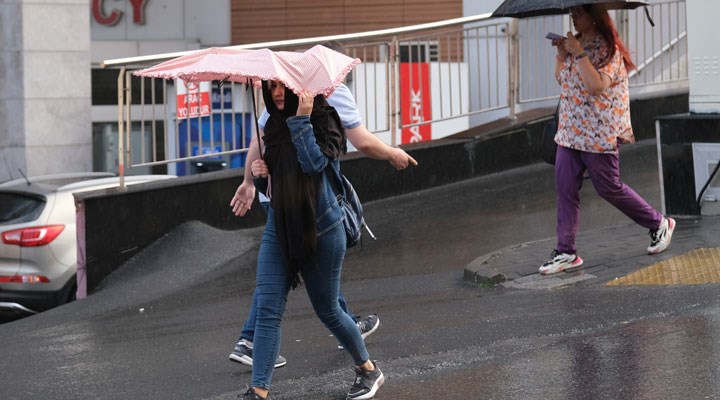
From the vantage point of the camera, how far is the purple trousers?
8.34m

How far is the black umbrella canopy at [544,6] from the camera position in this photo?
7.89 meters

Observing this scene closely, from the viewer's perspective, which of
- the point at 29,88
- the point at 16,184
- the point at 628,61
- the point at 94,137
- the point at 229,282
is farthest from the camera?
the point at 94,137

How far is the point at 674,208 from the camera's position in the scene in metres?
10.0

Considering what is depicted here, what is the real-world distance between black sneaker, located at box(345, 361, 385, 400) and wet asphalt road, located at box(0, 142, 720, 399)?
11 centimetres

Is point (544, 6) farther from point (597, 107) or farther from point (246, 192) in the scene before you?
point (246, 192)

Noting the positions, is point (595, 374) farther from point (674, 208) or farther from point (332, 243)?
point (674, 208)

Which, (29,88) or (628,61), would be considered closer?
(628,61)

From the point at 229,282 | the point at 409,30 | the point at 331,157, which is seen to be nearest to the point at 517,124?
the point at 409,30

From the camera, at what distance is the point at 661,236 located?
8664 millimetres

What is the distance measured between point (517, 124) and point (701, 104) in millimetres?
3402

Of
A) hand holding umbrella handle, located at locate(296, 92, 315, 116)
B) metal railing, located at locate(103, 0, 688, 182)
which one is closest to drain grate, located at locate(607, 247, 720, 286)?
hand holding umbrella handle, located at locate(296, 92, 315, 116)

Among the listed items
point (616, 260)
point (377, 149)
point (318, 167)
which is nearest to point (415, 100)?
point (616, 260)

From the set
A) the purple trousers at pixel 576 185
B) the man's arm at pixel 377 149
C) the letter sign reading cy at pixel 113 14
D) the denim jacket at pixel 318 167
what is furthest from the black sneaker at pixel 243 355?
Result: the letter sign reading cy at pixel 113 14

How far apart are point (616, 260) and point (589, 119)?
3.53 feet
